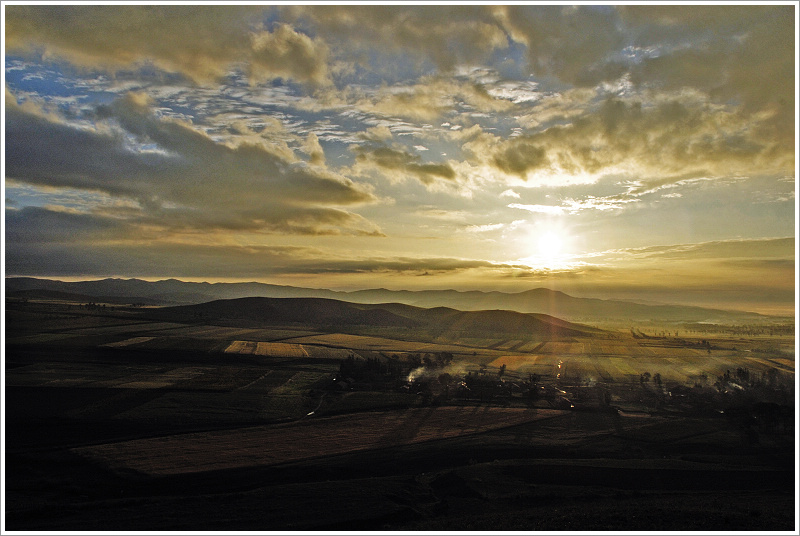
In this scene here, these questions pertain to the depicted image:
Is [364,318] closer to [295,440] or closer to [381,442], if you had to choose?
[295,440]

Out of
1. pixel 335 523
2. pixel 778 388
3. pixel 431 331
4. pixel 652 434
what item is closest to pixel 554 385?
pixel 652 434

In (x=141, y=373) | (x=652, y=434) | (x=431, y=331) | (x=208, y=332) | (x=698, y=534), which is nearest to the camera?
(x=698, y=534)

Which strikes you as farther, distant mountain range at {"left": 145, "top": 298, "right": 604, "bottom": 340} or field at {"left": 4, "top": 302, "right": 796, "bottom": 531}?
distant mountain range at {"left": 145, "top": 298, "right": 604, "bottom": 340}

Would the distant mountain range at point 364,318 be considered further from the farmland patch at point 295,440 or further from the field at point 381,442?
the farmland patch at point 295,440

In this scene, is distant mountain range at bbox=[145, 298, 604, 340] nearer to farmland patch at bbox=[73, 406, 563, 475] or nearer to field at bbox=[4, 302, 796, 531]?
field at bbox=[4, 302, 796, 531]

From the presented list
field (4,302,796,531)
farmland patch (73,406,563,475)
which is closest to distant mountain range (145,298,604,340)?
field (4,302,796,531)

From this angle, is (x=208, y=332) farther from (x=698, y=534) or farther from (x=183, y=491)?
(x=698, y=534)

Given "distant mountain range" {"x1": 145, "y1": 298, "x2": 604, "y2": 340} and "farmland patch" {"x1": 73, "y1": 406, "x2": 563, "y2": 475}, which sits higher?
"distant mountain range" {"x1": 145, "y1": 298, "x2": 604, "y2": 340}

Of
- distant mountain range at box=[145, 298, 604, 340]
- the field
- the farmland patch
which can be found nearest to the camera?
the field
